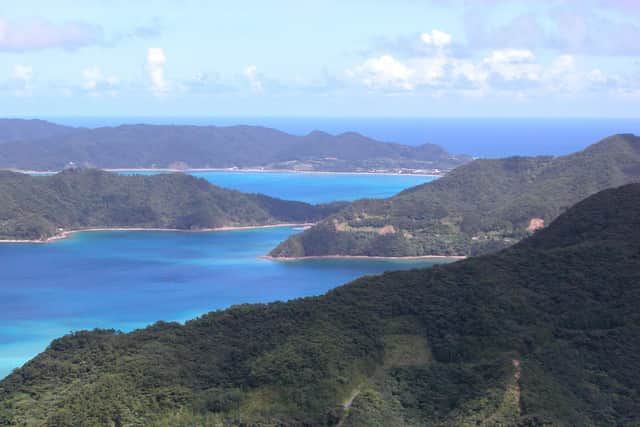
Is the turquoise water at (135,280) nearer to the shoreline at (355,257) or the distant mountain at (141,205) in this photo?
the shoreline at (355,257)

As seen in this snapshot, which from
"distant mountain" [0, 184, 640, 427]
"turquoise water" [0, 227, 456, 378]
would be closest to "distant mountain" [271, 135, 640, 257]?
"turquoise water" [0, 227, 456, 378]

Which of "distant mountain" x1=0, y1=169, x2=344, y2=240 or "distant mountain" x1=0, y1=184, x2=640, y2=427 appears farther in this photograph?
"distant mountain" x1=0, y1=169, x2=344, y2=240

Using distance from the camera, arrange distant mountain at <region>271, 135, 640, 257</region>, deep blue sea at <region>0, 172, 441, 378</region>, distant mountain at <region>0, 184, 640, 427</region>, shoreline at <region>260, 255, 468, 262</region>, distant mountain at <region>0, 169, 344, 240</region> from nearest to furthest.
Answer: distant mountain at <region>0, 184, 640, 427</region>
deep blue sea at <region>0, 172, 441, 378</region>
shoreline at <region>260, 255, 468, 262</region>
distant mountain at <region>271, 135, 640, 257</region>
distant mountain at <region>0, 169, 344, 240</region>

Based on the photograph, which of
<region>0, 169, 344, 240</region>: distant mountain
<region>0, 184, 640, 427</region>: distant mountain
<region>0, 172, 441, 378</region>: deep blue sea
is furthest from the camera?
<region>0, 169, 344, 240</region>: distant mountain

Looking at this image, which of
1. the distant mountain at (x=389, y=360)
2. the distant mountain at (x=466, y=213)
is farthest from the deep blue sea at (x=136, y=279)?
the distant mountain at (x=389, y=360)

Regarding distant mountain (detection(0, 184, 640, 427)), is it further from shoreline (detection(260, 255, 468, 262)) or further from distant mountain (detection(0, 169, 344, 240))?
distant mountain (detection(0, 169, 344, 240))

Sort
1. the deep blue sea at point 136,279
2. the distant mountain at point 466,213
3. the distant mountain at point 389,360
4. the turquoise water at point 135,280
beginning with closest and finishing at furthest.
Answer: the distant mountain at point 389,360
the turquoise water at point 135,280
the deep blue sea at point 136,279
the distant mountain at point 466,213
